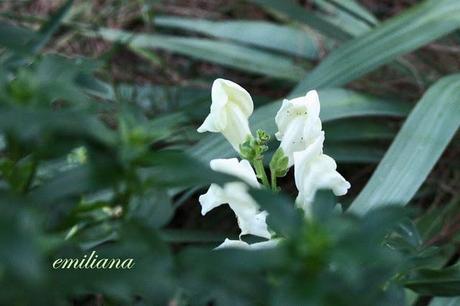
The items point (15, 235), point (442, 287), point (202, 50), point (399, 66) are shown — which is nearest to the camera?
point (15, 235)

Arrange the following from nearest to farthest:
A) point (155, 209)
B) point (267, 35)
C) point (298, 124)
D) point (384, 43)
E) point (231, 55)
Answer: point (155, 209) → point (298, 124) → point (384, 43) → point (231, 55) → point (267, 35)

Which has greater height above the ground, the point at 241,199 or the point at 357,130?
the point at 241,199

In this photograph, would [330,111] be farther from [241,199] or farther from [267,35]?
[241,199]

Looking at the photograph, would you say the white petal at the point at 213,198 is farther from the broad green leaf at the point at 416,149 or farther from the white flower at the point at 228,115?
the broad green leaf at the point at 416,149

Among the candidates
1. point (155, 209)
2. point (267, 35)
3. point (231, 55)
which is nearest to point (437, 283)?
point (155, 209)

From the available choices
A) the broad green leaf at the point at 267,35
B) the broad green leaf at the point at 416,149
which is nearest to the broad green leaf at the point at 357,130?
the broad green leaf at the point at 416,149

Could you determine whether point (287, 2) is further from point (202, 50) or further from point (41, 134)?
point (41, 134)

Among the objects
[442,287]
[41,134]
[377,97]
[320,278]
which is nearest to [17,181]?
[41,134]
